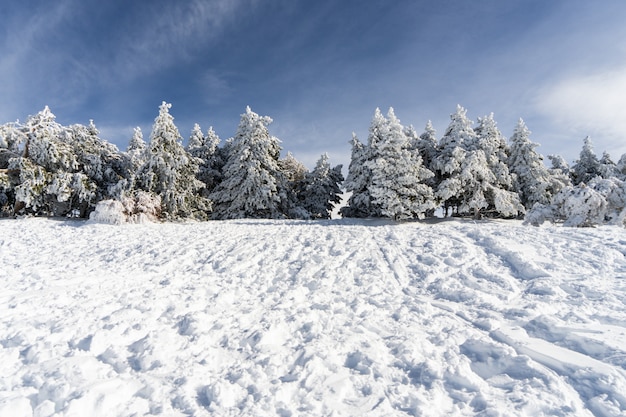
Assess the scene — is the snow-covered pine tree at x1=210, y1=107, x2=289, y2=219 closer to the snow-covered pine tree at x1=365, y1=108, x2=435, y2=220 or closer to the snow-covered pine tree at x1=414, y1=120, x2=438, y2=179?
the snow-covered pine tree at x1=365, y1=108, x2=435, y2=220

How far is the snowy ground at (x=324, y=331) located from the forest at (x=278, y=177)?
7.30 meters

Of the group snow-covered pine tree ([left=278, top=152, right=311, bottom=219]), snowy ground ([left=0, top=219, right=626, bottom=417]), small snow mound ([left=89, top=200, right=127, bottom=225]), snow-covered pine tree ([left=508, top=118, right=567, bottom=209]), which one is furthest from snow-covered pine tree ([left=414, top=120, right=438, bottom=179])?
small snow mound ([left=89, top=200, right=127, bottom=225])

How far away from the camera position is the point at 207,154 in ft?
94.8

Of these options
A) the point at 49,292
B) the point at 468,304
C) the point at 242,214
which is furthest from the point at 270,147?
the point at 468,304

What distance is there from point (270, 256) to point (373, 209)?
15579 mm

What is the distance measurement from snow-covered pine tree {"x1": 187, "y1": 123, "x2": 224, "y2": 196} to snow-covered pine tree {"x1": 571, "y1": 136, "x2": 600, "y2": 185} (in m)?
34.0

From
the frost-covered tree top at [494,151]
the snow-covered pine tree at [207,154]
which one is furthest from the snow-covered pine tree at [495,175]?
the snow-covered pine tree at [207,154]

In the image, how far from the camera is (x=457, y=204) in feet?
81.4

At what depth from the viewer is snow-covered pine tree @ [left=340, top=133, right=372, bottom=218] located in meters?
24.3

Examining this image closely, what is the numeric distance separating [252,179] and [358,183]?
8.49 meters

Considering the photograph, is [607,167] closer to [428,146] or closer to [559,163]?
[559,163]

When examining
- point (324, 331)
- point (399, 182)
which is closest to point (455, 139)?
point (399, 182)

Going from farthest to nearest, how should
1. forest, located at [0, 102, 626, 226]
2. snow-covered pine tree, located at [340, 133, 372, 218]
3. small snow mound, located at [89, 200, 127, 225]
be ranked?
snow-covered pine tree, located at [340, 133, 372, 218], forest, located at [0, 102, 626, 226], small snow mound, located at [89, 200, 127, 225]

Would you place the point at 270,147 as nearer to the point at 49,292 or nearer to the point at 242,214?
the point at 242,214
